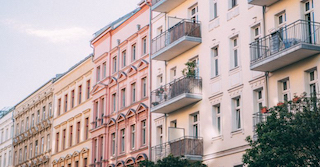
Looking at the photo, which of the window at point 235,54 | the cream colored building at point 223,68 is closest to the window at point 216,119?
the cream colored building at point 223,68

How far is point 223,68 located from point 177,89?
3887mm

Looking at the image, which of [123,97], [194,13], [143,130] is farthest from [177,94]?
[123,97]

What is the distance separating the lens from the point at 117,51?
1945 inches

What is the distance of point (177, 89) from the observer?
1480 inches

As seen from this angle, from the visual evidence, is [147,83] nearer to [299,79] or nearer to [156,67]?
[156,67]

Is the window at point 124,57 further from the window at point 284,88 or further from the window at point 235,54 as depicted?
the window at point 284,88

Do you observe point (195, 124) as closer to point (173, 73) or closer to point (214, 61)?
point (214, 61)

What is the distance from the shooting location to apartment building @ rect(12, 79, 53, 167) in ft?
208

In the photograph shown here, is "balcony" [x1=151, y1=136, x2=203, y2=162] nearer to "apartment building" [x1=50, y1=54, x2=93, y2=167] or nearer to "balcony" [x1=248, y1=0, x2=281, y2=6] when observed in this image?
"balcony" [x1=248, y1=0, x2=281, y2=6]

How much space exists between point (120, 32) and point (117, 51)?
1.46m

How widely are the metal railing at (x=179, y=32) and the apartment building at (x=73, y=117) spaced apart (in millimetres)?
15143

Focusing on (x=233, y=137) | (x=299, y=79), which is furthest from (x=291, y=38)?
(x=233, y=137)

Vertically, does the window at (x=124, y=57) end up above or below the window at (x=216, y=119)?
above

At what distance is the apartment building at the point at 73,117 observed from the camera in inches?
2131
